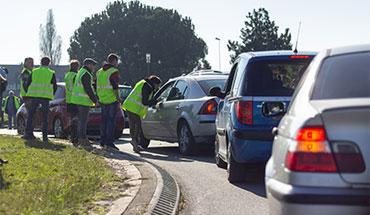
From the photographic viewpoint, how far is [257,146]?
792 centimetres

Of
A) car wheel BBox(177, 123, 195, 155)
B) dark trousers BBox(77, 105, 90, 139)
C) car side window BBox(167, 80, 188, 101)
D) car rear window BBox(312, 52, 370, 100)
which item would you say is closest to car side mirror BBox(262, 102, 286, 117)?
car rear window BBox(312, 52, 370, 100)

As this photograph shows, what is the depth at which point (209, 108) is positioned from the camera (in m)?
11.5

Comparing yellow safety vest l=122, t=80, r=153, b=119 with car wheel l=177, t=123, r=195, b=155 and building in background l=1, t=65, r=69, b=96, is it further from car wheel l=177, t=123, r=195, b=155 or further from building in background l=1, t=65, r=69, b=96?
building in background l=1, t=65, r=69, b=96

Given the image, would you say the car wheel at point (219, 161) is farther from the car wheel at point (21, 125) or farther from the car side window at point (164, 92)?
the car wheel at point (21, 125)

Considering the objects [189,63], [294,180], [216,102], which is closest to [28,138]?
[216,102]

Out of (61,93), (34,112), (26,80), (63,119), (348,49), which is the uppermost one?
(348,49)

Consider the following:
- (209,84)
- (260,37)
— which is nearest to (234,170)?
(209,84)

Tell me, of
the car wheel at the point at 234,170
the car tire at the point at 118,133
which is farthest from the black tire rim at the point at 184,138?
the car tire at the point at 118,133

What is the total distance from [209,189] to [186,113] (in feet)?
12.9

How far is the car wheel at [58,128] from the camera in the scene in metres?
16.4

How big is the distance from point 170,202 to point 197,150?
5.08 m

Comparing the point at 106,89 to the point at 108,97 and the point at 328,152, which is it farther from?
the point at 328,152

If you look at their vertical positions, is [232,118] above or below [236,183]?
above

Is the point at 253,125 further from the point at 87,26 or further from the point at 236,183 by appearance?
the point at 87,26
